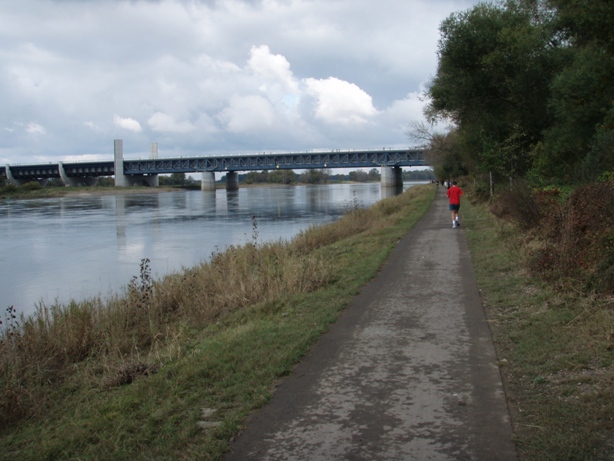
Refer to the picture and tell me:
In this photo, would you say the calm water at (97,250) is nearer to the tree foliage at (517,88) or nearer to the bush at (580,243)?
the tree foliage at (517,88)

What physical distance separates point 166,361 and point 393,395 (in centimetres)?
331

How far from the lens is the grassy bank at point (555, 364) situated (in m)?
4.51

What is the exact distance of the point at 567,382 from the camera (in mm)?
5676

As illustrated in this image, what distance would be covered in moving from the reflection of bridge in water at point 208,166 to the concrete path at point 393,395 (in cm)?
10059

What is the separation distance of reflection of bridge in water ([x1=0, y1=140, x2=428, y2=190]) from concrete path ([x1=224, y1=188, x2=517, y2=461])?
101 m

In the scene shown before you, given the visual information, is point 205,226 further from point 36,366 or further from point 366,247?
point 36,366

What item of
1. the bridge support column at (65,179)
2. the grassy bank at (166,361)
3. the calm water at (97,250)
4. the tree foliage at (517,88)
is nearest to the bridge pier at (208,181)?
the bridge support column at (65,179)

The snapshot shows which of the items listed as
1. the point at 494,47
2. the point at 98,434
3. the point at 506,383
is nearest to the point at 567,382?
the point at 506,383

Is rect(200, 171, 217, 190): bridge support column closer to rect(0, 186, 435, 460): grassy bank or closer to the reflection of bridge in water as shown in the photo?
the reflection of bridge in water

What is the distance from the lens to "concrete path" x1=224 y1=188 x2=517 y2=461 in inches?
179

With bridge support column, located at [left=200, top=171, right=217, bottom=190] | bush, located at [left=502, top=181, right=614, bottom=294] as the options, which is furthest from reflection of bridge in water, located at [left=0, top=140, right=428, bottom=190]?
bush, located at [left=502, top=181, right=614, bottom=294]

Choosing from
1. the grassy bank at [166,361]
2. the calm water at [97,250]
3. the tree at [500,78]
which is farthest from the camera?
the tree at [500,78]

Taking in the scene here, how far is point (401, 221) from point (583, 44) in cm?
961

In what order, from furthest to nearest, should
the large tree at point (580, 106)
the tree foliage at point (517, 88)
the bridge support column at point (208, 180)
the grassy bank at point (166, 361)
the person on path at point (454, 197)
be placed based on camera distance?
the bridge support column at point (208, 180) → the tree foliage at point (517, 88) → the person on path at point (454, 197) → the large tree at point (580, 106) → the grassy bank at point (166, 361)
